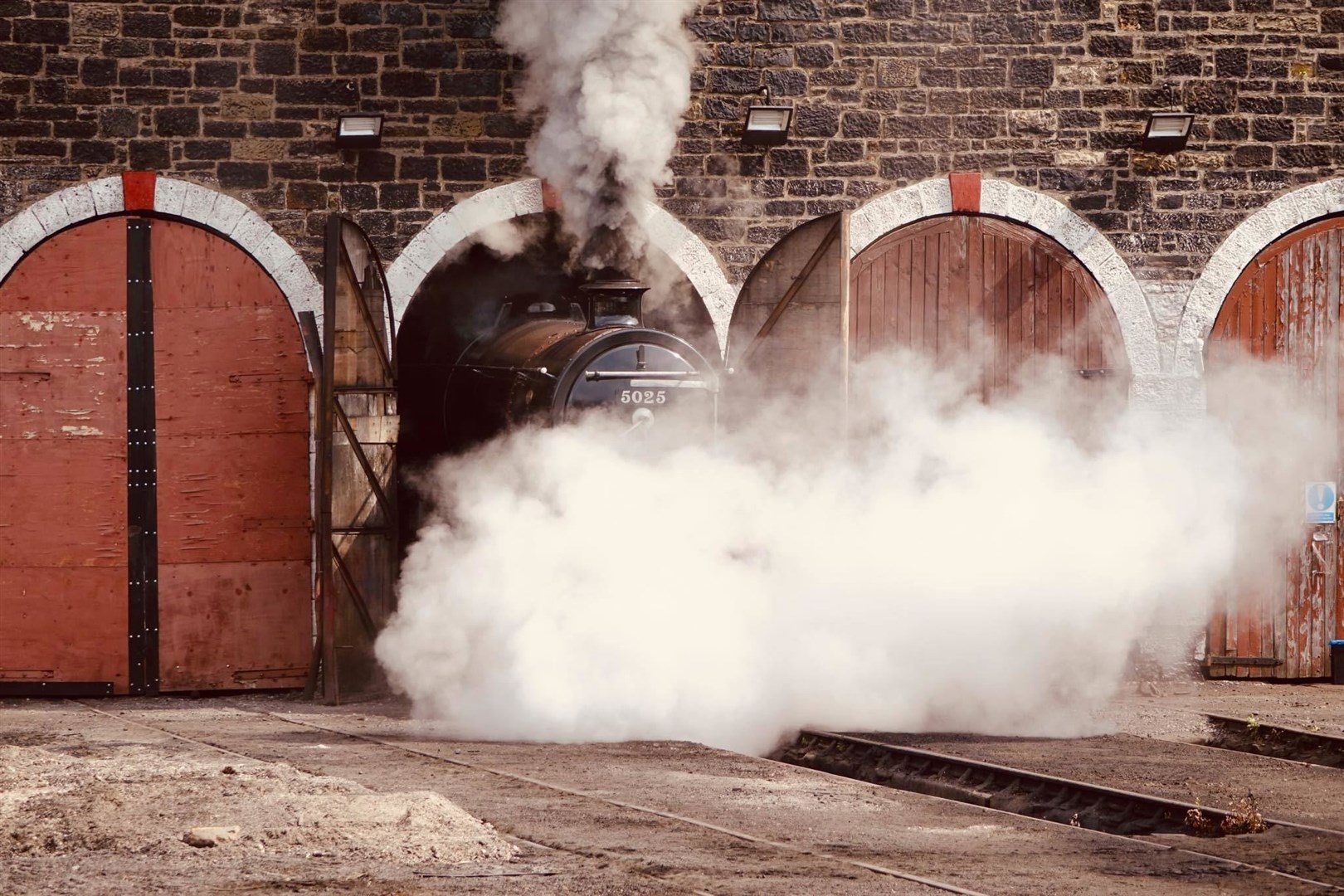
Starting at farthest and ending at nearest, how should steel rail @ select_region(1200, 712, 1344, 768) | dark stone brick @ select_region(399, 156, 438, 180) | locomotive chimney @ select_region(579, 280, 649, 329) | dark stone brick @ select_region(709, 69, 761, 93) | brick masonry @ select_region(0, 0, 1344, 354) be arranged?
dark stone brick @ select_region(709, 69, 761, 93)
dark stone brick @ select_region(399, 156, 438, 180)
brick masonry @ select_region(0, 0, 1344, 354)
locomotive chimney @ select_region(579, 280, 649, 329)
steel rail @ select_region(1200, 712, 1344, 768)

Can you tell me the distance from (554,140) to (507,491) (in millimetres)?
2356

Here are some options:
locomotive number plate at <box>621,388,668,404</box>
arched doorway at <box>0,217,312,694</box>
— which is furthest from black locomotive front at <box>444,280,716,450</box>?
arched doorway at <box>0,217,312,694</box>

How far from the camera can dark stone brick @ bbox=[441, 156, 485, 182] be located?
36.1 ft

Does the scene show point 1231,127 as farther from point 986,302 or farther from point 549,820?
point 549,820

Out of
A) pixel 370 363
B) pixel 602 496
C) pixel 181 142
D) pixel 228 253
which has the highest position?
pixel 181 142

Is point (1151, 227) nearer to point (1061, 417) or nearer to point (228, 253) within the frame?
point (1061, 417)

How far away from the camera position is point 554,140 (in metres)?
10.5

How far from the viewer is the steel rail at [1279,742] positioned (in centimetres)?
846

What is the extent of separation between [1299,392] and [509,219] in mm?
5136

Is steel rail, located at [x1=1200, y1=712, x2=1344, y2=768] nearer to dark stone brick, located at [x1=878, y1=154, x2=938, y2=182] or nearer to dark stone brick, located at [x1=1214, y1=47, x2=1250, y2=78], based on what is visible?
dark stone brick, located at [x1=878, y1=154, x2=938, y2=182]

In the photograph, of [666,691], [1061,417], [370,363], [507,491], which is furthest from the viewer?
[1061,417]

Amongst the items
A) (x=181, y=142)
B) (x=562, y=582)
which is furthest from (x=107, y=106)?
(x=562, y=582)

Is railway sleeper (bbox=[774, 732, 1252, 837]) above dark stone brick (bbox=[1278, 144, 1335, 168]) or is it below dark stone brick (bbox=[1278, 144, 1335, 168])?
below

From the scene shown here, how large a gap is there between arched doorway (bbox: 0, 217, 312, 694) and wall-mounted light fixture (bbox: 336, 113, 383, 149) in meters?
0.96
